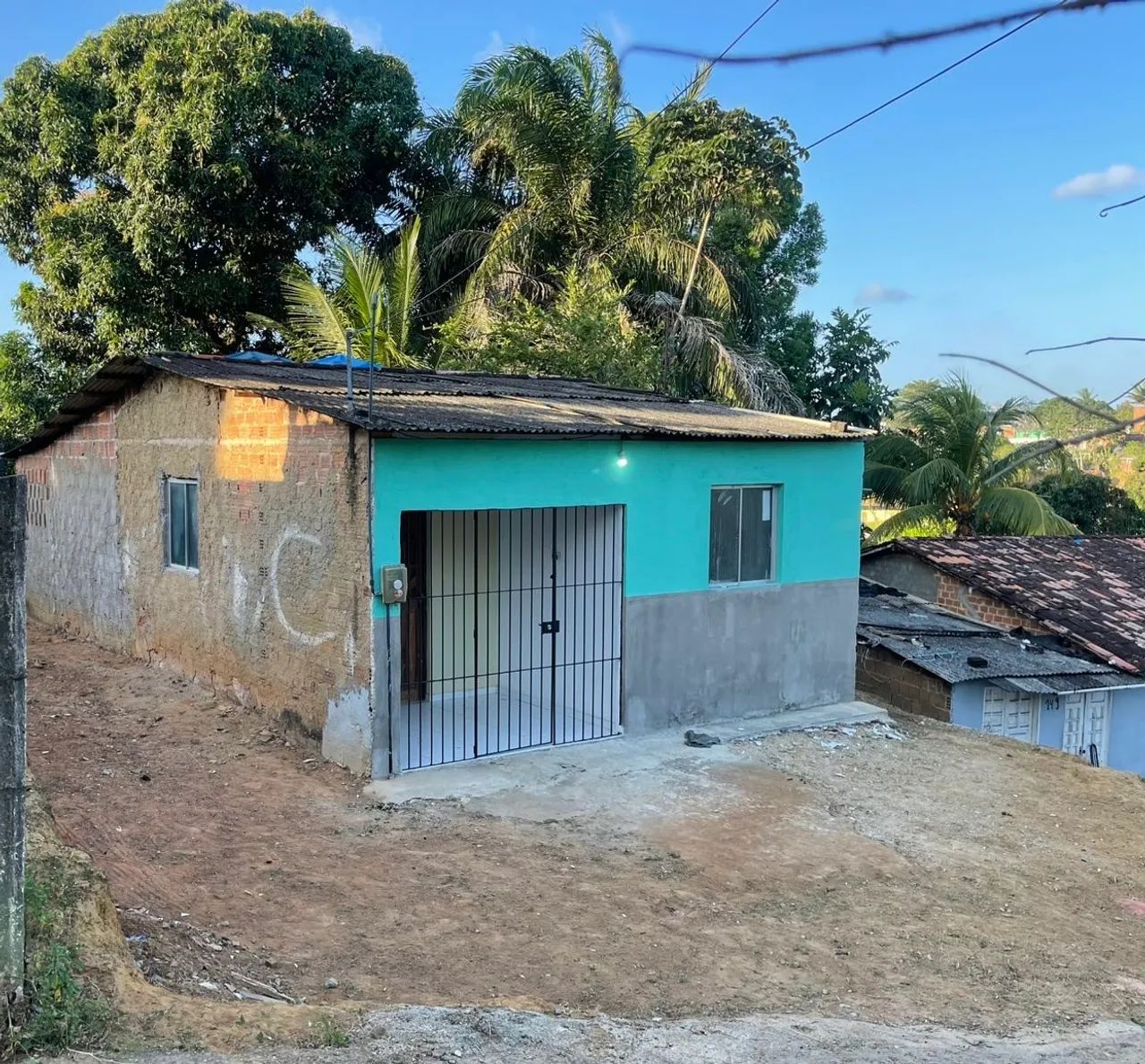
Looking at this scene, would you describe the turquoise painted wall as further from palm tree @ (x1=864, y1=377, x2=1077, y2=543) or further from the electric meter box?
palm tree @ (x1=864, y1=377, x2=1077, y2=543)

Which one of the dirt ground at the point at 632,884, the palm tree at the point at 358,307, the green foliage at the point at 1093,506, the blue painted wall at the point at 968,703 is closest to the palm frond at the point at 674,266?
the palm tree at the point at 358,307

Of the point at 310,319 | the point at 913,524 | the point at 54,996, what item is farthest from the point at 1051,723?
the point at 54,996

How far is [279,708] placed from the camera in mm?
9344

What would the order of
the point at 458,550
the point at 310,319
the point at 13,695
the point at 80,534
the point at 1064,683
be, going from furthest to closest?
the point at 310,319
the point at 1064,683
the point at 80,534
the point at 458,550
the point at 13,695

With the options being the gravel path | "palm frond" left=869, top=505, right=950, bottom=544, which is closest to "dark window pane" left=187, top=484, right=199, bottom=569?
the gravel path

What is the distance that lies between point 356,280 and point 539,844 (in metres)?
11.4

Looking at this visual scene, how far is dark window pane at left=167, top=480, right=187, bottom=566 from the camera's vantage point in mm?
11055

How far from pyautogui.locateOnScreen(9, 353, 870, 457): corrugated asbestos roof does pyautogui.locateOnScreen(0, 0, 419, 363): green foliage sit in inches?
246

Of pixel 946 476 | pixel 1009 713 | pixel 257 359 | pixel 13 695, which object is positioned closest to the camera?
pixel 13 695

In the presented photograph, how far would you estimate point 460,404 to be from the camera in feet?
32.7

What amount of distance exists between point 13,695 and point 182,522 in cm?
760

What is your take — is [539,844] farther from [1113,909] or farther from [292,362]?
[292,362]

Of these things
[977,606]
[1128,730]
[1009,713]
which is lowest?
[1128,730]

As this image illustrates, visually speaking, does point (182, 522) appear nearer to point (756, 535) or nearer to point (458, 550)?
point (458, 550)
